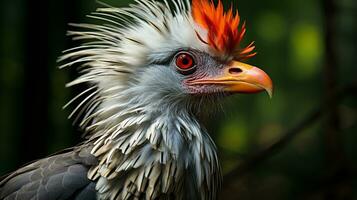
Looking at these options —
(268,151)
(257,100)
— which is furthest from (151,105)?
(257,100)

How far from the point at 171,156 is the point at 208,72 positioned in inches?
19.3

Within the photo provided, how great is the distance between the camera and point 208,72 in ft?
10.7

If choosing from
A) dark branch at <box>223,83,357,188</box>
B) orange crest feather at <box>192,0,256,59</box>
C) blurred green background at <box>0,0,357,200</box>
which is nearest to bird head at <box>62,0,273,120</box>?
orange crest feather at <box>192,0,256,59</box>

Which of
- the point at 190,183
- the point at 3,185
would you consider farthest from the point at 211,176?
the point at 3,185

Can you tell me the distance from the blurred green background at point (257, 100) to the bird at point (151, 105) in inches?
12.7

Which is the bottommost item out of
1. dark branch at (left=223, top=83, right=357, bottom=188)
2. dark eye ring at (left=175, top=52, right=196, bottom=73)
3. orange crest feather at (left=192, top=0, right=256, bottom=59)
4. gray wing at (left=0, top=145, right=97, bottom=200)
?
dark branch at (left=223, top=83, right=357, bottom=188)

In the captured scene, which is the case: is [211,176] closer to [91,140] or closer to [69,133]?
[91,140]

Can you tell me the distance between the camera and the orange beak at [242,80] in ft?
10.0

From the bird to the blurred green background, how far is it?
324 mm

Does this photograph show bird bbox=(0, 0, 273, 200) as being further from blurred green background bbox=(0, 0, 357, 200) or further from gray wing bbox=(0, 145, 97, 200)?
blurred green background bbox=(0, 0, 357, 200)

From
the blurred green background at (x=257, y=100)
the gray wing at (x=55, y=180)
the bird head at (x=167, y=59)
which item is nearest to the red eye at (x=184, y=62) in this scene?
the bird head at (x=167, y=59)

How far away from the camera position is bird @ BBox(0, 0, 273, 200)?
9.87 feet

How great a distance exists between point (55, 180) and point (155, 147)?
1.61ft

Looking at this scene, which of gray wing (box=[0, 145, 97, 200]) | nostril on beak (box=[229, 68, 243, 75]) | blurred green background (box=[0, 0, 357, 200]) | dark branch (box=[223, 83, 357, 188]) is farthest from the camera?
blurred green background (box=[0, 0, 357, 200])
